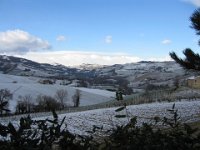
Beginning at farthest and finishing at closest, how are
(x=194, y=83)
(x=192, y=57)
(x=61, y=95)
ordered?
(x=61, y=95) < (x=194, y=83) < (x=192, y=57)

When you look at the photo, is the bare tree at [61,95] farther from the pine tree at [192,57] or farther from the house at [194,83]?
the pine tree at [192,57]

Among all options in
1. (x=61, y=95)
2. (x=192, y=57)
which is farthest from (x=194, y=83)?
(x=192, y=57)

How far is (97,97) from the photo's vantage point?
16675cm

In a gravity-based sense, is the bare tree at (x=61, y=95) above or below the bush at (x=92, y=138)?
below

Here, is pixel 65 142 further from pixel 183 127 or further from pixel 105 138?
pixel 183 127

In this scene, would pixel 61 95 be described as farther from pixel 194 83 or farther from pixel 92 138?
pixel 92 138

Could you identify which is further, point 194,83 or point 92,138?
point 194,83

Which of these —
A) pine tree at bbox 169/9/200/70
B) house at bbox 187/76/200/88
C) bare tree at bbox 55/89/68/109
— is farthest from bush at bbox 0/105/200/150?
bare tree at bbox 55/89/68/109

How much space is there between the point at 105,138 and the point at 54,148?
0.50 meters

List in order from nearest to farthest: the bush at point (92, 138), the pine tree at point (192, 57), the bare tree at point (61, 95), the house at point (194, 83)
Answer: the bush at point (92, 138) < the pine tree at point (192, 57) < the house at point (194, 83) < the bare tree at point (61, 95)

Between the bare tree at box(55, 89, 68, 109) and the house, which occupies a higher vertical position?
the house

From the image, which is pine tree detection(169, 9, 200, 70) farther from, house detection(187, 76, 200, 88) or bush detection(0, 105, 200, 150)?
house detection(187, 76, 200, 88)

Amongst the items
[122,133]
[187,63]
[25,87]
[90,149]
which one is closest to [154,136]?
[122,133]

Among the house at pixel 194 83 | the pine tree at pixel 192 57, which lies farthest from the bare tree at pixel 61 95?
the pine tree at pixel 192 57
